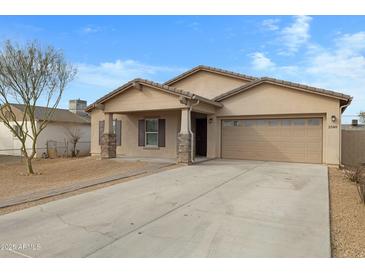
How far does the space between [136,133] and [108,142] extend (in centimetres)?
218

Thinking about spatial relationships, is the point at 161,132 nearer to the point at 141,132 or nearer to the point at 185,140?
the point at 141,132

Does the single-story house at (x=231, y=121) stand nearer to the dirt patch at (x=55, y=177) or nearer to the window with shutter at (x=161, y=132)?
the window with shutter at (x=161, y=132)

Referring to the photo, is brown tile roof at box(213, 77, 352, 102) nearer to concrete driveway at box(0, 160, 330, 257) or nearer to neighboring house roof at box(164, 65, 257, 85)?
neighboring house roof at box(164, 65, 257, 85)

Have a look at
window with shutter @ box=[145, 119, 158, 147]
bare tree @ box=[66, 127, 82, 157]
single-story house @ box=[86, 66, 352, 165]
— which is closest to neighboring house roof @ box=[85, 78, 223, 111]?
single-story house @ box=[86, 66, 352, 165]

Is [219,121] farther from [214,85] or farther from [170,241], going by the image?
[170,241]

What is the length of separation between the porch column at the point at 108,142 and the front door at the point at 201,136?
4905 millimetres

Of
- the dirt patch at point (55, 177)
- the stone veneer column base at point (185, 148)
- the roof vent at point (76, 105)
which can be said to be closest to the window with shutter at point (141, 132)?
the dirt patch at point (55, 177)

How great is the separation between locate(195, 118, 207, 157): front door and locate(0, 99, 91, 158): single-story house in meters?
11.3

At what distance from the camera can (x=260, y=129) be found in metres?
13.7

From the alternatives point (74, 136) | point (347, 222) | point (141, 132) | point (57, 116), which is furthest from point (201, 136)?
point (57, 116)

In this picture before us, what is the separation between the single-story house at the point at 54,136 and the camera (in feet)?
67.2
